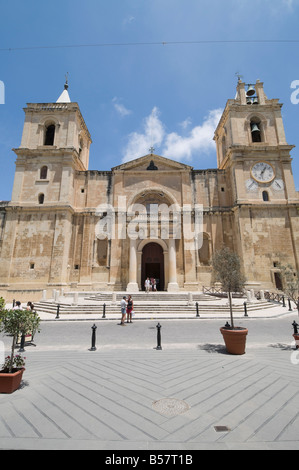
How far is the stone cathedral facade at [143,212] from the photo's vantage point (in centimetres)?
2266

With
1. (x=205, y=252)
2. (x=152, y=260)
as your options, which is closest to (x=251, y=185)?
(x=205, y=252)

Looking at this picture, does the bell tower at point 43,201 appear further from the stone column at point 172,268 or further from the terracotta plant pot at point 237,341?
the terracotta plant pot at point 237,341

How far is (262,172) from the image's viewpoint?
81.5 feet

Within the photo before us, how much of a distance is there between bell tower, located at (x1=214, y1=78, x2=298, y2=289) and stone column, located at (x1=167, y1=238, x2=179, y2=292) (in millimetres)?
6813

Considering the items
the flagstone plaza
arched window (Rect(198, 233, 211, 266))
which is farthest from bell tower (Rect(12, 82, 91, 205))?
the flagstone plaza

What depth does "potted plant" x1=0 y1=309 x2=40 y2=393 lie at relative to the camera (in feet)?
14.4

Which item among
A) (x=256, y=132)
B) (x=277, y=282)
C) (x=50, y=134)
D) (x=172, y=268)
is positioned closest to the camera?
(x=277, y=282)

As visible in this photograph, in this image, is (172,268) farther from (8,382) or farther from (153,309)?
(8,382)

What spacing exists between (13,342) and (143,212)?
71.5 feet

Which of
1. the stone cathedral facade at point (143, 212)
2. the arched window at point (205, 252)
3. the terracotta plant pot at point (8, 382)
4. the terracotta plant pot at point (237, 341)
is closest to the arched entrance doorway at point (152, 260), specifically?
the stone cathedral facade at point (143, 212)

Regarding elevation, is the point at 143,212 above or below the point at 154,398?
above

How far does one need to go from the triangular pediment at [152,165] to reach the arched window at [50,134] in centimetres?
864
